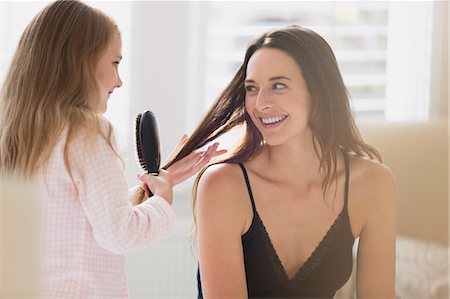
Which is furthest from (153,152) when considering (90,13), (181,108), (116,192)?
(181,108)

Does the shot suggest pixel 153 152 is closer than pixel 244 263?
Yes

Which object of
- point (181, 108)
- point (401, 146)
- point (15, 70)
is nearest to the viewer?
point (15, 70)

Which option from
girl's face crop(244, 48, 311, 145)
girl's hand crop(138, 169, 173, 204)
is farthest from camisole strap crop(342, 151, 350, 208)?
girl's hand crop(138, 169, 173, 204)

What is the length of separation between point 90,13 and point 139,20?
0.90 metres

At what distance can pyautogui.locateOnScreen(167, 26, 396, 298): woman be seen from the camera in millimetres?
1554

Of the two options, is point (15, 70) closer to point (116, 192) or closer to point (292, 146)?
point (116, 192)

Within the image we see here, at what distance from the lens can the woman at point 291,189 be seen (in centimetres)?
155

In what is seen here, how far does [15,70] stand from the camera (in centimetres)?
141

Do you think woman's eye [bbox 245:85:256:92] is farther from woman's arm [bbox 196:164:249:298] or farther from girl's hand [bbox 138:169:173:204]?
girl's hand [bbox 138:169:173:204]

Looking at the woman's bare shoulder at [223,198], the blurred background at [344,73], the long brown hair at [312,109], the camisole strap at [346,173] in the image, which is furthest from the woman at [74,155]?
the blurred background at [344,73]

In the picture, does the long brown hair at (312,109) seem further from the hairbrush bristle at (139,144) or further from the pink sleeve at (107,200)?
the pink sleeve at (107,200)

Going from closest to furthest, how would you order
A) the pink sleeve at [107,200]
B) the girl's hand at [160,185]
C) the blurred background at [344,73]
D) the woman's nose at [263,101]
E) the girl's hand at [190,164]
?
the pink sleeve at [107,200] < the girl's hand at [160,185] < the woman's nose at [263,101] < the girl's hand at [190,164] < the blurred background at [344,73]

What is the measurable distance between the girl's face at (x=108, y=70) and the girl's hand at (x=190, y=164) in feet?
0.87

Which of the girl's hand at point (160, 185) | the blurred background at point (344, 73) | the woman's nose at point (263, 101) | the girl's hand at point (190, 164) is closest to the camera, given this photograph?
the girl's hand at point (160, 185)
